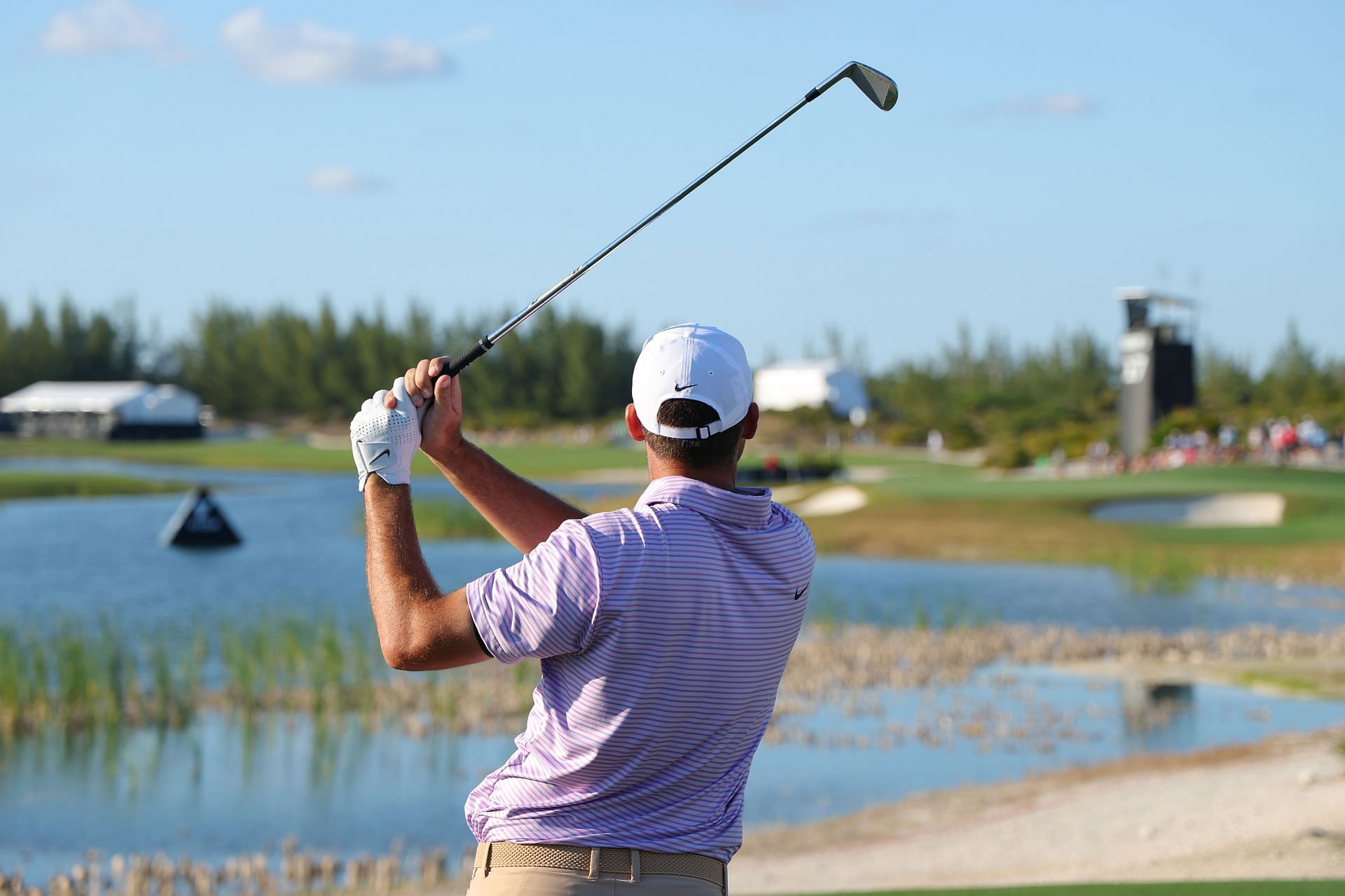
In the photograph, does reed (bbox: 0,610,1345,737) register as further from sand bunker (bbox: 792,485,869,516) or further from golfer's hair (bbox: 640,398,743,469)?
sand bunker (bbox: 792,485,869,516)

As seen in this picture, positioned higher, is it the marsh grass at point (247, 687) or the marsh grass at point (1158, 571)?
the marsh grass at point (247, 687)

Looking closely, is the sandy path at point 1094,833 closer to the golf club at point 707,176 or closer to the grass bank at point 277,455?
the golf club at point 707,176

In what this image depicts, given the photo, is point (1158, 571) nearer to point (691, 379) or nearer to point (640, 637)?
point (691, 379)

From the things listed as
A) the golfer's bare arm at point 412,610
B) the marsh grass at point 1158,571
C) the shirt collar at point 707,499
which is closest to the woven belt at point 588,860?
the golfer's bare arm at point 412,610

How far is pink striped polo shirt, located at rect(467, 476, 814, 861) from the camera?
2307mm

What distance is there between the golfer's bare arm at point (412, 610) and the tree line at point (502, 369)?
60.7 meters

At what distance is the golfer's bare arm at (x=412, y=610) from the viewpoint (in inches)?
92.4

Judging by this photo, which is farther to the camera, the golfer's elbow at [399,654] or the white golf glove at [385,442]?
the white golf glove at [385,442]

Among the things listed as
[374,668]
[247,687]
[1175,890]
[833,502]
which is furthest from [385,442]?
[833,502]

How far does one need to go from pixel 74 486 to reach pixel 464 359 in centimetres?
4270

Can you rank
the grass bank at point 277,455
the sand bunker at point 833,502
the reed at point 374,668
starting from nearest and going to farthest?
the reed at point 374,668 < the sand bunker at point 833,502 < the grass bank at point 277,455

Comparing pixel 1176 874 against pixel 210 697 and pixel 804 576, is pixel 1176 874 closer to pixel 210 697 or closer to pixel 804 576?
pixel 804 576

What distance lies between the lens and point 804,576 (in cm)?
258

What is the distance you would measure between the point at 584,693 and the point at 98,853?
7660 millimetres
